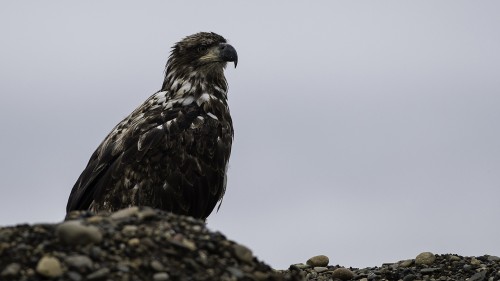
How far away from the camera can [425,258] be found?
1516 centimetres

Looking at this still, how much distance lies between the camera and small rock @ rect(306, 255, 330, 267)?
51.3 feet

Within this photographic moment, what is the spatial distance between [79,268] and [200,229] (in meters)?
1.52

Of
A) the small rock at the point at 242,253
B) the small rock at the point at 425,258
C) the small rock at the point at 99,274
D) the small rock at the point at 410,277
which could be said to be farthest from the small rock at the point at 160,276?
the small rock at the point at 425,258

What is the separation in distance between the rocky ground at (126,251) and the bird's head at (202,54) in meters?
5.86

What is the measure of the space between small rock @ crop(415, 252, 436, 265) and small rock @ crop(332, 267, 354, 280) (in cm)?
111

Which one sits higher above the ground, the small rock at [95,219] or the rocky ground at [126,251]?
the small rock at [95,219]

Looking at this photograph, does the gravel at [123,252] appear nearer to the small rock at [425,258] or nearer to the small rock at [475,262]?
the small rock at [425,258]

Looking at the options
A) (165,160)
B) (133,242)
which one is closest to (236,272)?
(133,242)

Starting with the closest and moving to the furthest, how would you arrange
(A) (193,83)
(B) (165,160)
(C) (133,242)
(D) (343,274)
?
(C) (133,242) < (B) (165,160) < (A) (193,83) < (D) (343,274)

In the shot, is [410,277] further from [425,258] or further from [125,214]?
[125,214]

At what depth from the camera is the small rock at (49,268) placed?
780 centimetres

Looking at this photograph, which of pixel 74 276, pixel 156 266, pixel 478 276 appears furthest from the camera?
pixel 478 276

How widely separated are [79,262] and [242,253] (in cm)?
158

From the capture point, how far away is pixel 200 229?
911 cm
